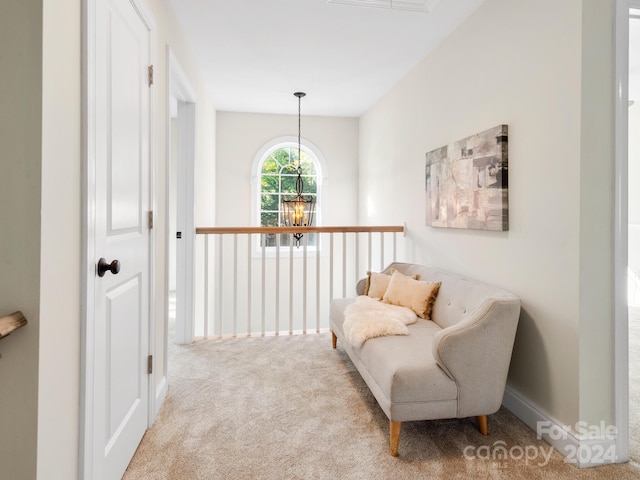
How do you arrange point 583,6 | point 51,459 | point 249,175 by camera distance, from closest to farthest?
point 51,459 < point 583,6 < point 249,175

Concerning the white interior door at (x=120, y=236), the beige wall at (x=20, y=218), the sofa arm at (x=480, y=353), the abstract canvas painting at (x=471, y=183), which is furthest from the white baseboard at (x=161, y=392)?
the abstract canvas painting at (x=471, y=183)

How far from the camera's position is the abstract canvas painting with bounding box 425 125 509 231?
2.18m

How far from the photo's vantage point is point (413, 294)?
262cm

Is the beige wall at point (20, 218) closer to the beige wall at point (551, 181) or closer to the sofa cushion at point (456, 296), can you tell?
the sofa cushion at point (456, 296)

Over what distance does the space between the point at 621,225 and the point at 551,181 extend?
0.35 meters

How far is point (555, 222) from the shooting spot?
5.93 feet

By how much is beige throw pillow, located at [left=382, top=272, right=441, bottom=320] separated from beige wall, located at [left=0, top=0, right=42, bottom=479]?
2.15 meters

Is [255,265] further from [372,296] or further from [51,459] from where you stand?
[51,459]

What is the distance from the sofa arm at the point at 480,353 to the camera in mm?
1743

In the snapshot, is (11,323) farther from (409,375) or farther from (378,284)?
(378,284)

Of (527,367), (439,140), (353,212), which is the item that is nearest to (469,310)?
(527,367)

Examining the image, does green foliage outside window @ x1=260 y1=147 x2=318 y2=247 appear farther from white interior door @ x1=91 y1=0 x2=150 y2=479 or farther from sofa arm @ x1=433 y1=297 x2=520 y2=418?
sofa arm @ x1=433 y1=297 x2=520 y2=418

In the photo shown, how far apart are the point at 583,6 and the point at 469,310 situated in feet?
5.08

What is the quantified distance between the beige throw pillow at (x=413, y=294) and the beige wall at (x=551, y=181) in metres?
0.32
